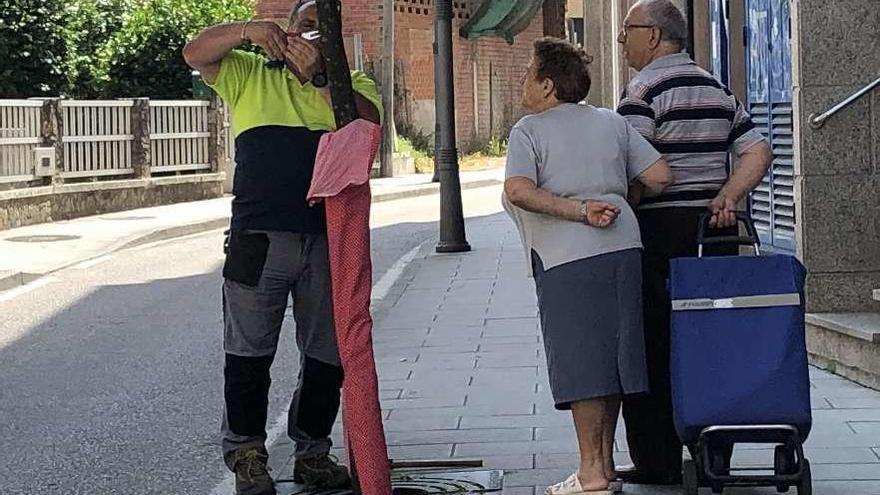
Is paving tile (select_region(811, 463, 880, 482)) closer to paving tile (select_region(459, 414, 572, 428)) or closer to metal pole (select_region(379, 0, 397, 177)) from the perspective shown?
paving tile (select_region(459, 414, 572, 428))

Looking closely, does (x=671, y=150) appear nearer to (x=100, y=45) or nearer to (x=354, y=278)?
(x=354, y=278)

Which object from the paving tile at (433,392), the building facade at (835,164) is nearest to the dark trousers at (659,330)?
the paving tile at (433,392)

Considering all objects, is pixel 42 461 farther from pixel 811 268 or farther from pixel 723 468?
pixel 811 268

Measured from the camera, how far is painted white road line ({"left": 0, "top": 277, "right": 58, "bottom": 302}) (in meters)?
14.9

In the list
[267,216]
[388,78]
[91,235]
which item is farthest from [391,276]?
[388,78]

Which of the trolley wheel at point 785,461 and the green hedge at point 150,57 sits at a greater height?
the green hedge at point 150,57

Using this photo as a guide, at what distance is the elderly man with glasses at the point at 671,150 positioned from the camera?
6184 mm

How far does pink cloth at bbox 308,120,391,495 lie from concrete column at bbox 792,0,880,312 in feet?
12.6

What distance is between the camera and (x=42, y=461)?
25.1 feet

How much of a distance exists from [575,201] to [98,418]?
3815mm

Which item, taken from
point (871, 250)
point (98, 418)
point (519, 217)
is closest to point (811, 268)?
point (871, 250)

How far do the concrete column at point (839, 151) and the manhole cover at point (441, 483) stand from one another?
3.15 meters

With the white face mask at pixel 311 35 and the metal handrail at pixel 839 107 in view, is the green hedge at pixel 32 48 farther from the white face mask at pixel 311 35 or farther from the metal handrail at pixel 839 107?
the white face mask at pixel 311 35

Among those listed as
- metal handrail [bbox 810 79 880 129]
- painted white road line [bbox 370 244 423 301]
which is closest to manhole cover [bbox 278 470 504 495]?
metal handrail [bbox 810 79 880 129]
